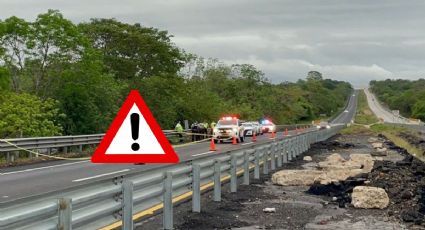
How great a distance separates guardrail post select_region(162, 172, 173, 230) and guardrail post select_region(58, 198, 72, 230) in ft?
9.50

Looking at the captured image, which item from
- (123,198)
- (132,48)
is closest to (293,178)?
(123,198)

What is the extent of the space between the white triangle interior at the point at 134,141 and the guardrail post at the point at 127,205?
468mm

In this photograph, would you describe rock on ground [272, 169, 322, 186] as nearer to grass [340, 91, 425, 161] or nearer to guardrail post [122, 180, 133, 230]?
guardrail post [122, 180, 133, 230]

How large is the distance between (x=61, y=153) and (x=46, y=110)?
352 centimetres

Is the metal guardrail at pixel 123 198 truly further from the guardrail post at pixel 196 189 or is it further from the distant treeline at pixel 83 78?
the distant treeline at pixel 83 78

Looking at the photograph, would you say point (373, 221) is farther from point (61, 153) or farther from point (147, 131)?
point (61, 153)

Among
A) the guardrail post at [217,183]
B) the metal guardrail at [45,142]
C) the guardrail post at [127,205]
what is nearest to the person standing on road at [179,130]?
the metal guardrail at [45,142]

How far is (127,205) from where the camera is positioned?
7473 mm

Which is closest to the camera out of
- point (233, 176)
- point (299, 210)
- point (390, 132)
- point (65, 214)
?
point (65, 214)

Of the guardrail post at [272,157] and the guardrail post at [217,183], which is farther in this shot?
the guardrail post at [272,157]

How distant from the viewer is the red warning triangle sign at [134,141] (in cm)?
727

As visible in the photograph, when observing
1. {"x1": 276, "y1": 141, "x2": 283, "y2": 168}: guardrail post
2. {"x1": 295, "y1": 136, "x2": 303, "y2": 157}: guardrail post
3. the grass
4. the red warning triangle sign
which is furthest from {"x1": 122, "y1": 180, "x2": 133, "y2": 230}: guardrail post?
the grass

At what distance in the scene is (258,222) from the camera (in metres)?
9.66

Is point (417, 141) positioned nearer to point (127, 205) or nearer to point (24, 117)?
point (24, 117)
